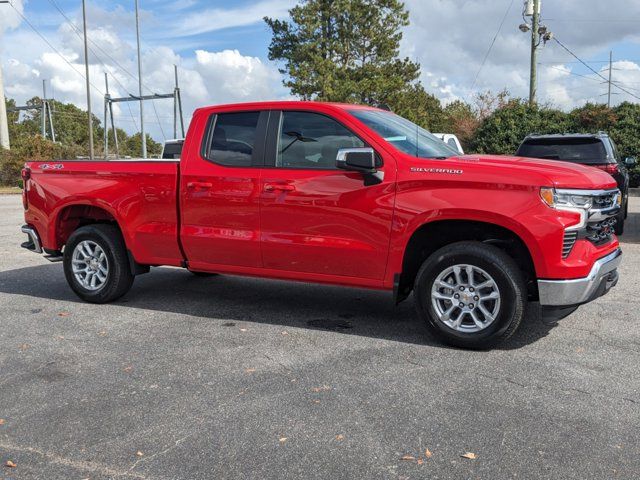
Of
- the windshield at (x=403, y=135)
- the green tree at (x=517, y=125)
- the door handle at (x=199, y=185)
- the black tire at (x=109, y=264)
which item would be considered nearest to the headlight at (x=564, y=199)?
the windshield at (x=403, y=135)

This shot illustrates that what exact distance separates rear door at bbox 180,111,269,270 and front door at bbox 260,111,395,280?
0.40 feet

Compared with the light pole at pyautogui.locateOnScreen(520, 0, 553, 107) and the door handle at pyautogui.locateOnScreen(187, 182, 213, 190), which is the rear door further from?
the light pole at pyautogui.locateOnScreen(520, 0, 553, 107)

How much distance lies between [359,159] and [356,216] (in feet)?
1.58

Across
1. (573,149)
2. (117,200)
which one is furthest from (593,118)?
(117,200)

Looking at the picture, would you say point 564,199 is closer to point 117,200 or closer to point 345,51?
point 117,200

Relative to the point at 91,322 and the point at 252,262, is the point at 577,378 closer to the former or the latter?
the point at 252,262

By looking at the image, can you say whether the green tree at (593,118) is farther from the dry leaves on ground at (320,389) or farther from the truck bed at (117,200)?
the dry leaves on ground at (320,389)

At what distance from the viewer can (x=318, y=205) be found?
5.30 m

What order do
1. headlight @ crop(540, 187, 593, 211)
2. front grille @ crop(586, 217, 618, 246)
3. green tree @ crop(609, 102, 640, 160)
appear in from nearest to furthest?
headlight @ crop(540, 187, 593, 211)
front grille @ crop(586, 217, 618, 246)
green tree @ crop(609, 102, 640, 160)

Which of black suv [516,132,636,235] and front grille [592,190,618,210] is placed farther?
black suv [516,132,636,235]

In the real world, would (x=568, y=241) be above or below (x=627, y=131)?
below

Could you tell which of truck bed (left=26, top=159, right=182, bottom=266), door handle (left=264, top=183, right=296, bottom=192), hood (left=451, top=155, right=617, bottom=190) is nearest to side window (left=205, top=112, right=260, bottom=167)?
door handle (left=264, top=183, right=296, bottom=192)

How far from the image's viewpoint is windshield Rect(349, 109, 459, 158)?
530cm

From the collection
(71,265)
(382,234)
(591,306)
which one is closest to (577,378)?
(382,234)
